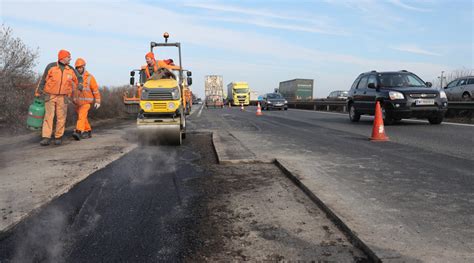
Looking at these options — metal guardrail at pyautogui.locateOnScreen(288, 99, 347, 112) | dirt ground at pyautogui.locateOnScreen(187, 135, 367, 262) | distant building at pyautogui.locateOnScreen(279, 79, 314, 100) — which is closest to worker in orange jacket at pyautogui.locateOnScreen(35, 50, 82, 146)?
dirt ground at pyautogui.locateOnScreen(187, 135, 367, 262)

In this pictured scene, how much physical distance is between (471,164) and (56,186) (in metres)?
6.06

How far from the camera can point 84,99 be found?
984cm

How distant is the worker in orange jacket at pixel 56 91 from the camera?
8.60 meters

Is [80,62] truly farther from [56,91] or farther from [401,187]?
[401,187]

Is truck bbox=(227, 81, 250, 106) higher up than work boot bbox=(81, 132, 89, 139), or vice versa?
truck bbox=(227, 81, 250, 106)

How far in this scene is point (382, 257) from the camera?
8.49 ft

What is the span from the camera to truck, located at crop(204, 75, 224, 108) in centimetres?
4719

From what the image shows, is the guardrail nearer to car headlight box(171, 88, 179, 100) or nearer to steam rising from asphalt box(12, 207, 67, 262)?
car headlight box(171, 88, 179, 100)

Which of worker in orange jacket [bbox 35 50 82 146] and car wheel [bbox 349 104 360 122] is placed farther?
car wheel [bbox 349 104 360 122]

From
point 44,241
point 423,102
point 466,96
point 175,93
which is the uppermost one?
point 175,93

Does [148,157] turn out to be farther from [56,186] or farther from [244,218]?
[244,218]

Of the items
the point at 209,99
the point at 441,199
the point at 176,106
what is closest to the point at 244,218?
the point at 441,199

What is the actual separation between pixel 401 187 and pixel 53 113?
767 cm

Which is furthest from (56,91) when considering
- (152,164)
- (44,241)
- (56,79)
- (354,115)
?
(354,115)
